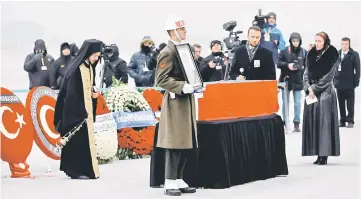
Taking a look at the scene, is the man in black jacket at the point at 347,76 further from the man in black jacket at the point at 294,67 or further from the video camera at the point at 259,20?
the video camera at the point at 259,20

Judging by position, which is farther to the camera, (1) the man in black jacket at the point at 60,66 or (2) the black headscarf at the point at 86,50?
(1) the man in black jacket at the point at 60,66

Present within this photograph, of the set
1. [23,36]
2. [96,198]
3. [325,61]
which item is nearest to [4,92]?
[96,198]

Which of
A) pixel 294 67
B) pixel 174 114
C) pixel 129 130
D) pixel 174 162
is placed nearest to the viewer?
pixel 174 114

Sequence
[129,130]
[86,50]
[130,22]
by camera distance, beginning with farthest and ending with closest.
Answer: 1. [130,22]
2. [129,130]
3. [86,50]

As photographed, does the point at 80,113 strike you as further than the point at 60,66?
No

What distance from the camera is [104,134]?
14.0m

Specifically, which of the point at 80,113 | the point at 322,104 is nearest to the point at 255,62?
the point at 322,104

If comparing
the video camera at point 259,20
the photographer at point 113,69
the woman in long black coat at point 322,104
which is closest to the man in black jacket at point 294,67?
the video camera at point 259,20

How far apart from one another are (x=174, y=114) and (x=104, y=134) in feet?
10.6

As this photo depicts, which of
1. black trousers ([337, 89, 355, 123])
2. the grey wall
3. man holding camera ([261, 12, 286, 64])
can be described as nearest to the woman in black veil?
the grey wall

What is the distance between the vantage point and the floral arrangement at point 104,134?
14.0 m

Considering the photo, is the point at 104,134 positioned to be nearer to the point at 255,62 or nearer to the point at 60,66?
the point at 255,62

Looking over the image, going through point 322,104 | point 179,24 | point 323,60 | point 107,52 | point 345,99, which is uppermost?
point 179,24

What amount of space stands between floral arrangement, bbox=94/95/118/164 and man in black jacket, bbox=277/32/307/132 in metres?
4.99
